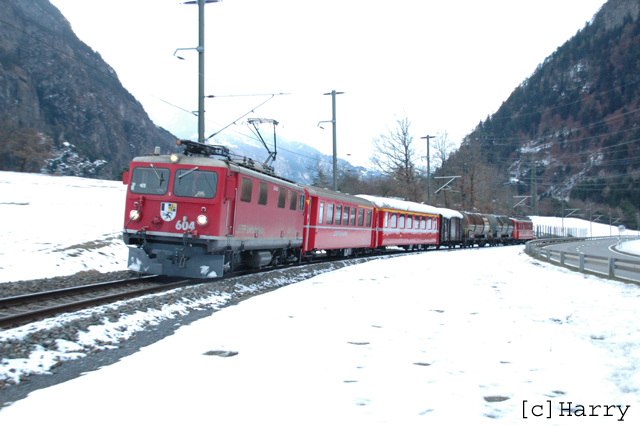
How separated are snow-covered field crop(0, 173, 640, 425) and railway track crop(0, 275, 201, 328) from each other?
3.72ft

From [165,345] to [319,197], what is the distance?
1185 cm

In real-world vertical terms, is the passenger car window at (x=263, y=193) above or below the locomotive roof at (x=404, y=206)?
below

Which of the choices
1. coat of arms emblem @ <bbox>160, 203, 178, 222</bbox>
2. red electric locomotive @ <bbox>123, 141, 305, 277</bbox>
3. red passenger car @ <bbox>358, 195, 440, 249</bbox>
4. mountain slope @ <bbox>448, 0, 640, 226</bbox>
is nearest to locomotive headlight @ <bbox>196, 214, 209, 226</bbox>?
red electric locomotive @ <bbox>123, 141, 305, 277</bbox>

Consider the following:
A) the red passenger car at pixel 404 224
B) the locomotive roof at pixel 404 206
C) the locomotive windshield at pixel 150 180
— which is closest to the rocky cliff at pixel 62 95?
the locomotive roof at pixel 404 206

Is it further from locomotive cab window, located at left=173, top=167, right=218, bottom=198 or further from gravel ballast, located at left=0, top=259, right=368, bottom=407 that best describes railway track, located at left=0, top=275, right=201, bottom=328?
locomotive cab window, located at left=173, top=167, right=218, bottom=198

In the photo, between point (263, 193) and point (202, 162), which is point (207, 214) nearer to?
point (202, 162)

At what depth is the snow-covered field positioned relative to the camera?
3521 mm

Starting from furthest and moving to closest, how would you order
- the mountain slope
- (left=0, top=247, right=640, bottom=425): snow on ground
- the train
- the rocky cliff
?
the mountain slope
the rocky cliff
the train
(left=0, top=247, right=640, bottom=425): snow on ground

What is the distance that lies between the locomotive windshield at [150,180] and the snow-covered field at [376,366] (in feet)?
13.0

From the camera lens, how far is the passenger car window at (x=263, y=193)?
1205 cm

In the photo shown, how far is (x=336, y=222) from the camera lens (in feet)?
61.8

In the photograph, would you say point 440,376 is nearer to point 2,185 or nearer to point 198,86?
point 198,86

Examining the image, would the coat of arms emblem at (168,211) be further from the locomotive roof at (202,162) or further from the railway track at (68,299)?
the railway track at (68,299)

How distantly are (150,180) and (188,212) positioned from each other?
1.37 m
